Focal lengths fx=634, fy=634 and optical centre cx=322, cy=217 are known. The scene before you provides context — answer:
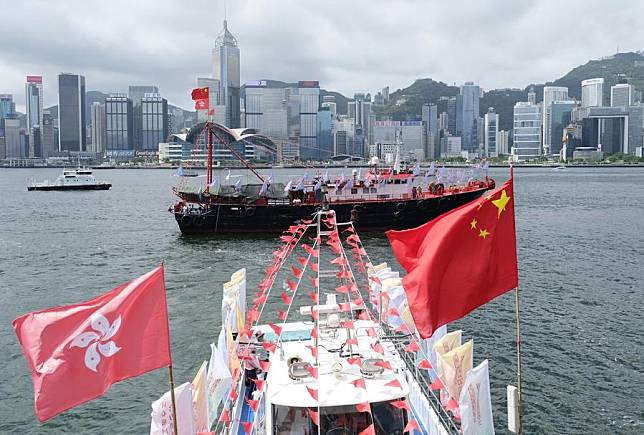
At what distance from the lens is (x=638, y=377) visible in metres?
19.8

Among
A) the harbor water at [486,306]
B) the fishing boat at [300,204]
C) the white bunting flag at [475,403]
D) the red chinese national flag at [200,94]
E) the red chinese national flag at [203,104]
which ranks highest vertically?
the red chinese national flag at [200,94]

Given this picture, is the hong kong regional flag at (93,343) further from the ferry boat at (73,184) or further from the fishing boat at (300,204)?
the ferry boat at (73,184)

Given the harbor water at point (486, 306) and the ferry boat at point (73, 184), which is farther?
the ferry boat at point (73, 184)

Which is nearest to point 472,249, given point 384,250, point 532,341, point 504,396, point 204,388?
point 204,388

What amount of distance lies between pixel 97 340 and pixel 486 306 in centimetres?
2245

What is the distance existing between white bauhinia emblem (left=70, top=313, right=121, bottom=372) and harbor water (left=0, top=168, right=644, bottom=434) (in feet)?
31.6

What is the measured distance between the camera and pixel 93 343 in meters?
8.26

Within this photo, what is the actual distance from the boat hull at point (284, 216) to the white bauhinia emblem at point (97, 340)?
41.1 m

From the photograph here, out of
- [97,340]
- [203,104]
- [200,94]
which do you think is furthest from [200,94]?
[97,340]

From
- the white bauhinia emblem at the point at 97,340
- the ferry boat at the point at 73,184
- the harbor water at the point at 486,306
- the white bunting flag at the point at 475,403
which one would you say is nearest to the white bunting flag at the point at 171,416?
the white bauhinia emblem at the point at 97,340

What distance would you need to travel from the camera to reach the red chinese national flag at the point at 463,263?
370 inches

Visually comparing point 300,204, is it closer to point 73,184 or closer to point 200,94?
point 200,94

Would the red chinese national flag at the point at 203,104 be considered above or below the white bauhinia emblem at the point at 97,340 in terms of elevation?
above

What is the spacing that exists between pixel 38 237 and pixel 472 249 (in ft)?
165
